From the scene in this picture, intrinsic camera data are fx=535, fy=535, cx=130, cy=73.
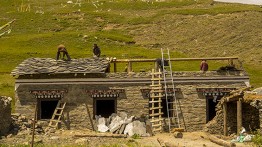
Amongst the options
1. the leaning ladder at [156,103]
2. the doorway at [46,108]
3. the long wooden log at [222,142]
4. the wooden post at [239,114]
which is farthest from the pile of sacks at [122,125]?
the wooden post at [239,114]

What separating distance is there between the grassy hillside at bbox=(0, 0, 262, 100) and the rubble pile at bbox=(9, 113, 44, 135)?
12073mm

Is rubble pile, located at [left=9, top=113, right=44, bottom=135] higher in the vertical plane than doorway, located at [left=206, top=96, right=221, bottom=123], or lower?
lower

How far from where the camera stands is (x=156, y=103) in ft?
108

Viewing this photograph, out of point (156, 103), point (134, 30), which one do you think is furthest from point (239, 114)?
point (134, 30)

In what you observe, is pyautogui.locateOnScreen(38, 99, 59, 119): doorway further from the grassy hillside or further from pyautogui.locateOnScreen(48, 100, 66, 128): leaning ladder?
the grassy hillside

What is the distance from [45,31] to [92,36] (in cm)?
1116

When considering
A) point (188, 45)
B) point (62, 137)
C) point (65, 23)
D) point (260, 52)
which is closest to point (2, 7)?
point (65, 23)

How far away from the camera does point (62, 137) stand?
28.3m

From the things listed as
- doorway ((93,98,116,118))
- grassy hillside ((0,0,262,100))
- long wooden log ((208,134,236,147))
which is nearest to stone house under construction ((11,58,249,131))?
doorway ((93,98,116,118))

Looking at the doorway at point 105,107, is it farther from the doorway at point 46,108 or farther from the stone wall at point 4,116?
the stone wall at point 4,116

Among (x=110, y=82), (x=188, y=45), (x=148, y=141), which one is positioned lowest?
(x=148, y=141)

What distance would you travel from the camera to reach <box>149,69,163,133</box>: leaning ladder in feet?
103

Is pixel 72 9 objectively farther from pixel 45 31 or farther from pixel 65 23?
pixel 45 31

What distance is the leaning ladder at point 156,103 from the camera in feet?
103
